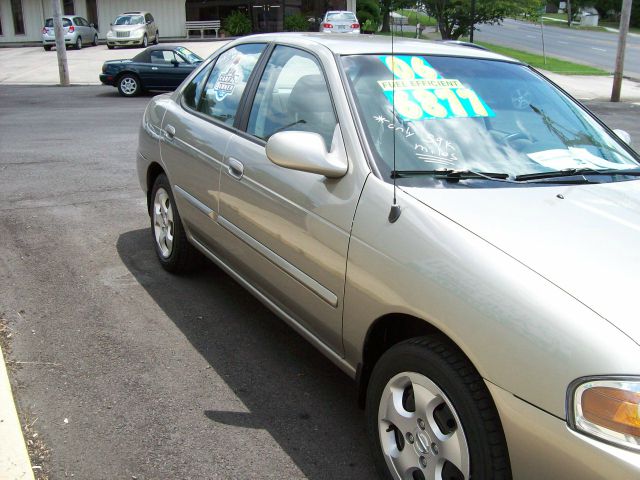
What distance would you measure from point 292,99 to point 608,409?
2296mm

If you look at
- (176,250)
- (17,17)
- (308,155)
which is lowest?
(176,250)

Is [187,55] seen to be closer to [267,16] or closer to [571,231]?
[571,231]

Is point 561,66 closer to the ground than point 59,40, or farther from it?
closer to the ground

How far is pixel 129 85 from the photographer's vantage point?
744 inches

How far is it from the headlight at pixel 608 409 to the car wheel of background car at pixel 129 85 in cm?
1839

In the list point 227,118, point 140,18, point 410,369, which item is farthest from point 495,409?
point 140,18

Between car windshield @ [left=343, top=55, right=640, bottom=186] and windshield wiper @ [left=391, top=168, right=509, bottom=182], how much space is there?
3cm

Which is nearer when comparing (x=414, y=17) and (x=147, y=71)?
(x=414, y=17)

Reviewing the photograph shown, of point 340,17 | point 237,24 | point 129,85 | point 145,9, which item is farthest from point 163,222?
point 145,9

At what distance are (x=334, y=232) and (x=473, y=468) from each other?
1.12 m

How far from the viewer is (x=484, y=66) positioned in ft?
12.1

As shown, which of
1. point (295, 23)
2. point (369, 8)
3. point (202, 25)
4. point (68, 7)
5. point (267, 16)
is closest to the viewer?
point (295, 23)

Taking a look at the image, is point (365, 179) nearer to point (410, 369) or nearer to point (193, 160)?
point (410, 369)

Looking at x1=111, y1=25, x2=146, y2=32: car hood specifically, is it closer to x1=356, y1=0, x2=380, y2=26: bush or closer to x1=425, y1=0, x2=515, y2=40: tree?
x1=425, y1=0, x2=515, y2=40: tree
